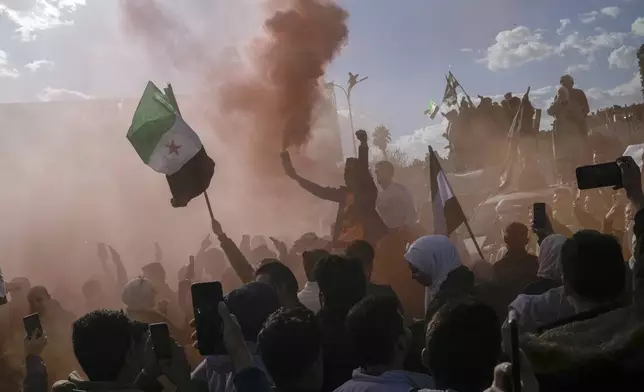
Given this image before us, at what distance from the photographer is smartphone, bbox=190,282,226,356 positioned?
1.92m

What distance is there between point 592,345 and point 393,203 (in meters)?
4.72

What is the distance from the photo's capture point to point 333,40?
10539 mm

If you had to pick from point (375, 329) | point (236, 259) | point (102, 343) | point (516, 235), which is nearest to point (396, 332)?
point (375, 329)

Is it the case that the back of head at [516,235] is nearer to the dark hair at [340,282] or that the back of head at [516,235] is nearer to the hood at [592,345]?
the dark hair at [340,282]

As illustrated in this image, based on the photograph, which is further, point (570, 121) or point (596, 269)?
point (570, 121)

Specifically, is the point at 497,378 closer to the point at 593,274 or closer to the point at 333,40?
the point at 593,274

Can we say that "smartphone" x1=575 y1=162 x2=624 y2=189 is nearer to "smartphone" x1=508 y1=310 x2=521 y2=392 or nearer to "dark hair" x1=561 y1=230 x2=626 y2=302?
"dark hair" x1=561 y1=230 x2=626 y2=302

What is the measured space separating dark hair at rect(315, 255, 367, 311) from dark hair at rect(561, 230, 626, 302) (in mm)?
1025

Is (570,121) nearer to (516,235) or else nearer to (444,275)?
(516,235)

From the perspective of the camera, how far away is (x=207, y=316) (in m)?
1.93

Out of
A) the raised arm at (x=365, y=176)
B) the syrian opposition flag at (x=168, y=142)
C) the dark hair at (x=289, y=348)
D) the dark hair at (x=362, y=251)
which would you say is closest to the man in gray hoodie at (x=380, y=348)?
the dark hair at (x=289, y=348)

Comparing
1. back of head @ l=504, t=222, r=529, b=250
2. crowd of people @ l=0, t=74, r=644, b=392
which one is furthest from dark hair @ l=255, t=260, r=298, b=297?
back of head @ l=504, t=222, r=529, b=250

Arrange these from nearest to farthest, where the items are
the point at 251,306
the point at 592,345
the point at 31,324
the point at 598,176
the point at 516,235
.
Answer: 1. the point at 592,345
2. the point at 598,176
3. the point at 251,306
4. the point at 31,324
5. the point at 516,235

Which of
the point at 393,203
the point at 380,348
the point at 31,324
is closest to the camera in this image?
the point at 380,348
